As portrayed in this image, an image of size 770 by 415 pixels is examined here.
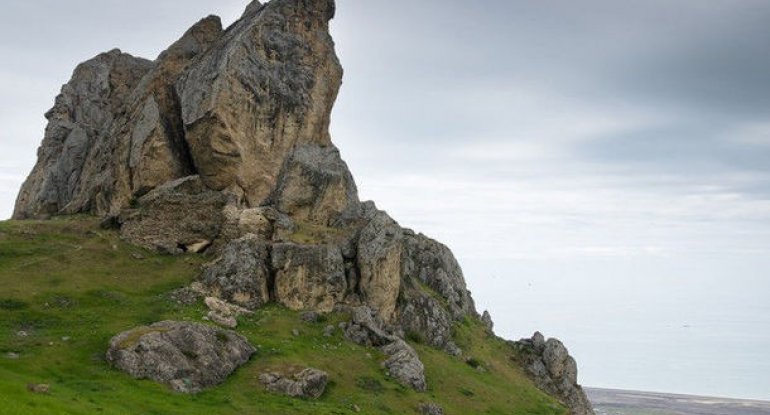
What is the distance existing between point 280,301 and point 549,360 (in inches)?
1549

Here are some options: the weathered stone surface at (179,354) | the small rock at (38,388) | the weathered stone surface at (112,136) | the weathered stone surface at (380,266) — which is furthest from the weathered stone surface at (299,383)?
the weathered stone surface at (112,136)

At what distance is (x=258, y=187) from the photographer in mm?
Result: 87125

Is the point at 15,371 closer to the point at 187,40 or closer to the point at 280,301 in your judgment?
the point at 280,301

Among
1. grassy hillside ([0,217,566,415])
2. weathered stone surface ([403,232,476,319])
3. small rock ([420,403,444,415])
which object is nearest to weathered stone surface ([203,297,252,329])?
grassy hillside ([0,217,566,415])

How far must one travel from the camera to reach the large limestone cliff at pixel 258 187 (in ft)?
238

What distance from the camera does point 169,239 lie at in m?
78.0

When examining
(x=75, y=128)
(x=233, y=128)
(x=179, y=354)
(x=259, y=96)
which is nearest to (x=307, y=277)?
(x=179, y=354)

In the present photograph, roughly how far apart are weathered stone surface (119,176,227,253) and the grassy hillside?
217cm

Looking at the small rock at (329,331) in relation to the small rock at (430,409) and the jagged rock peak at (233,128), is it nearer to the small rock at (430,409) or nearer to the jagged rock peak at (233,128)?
the small rock at (430,409)

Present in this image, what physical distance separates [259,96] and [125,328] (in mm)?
39385

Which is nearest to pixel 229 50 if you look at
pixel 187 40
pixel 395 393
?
pixel 187 40

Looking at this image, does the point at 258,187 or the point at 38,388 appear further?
the point at 258,187

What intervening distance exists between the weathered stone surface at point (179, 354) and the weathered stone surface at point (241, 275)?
454 inches

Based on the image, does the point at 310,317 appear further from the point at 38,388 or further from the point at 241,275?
the point at 38,388
